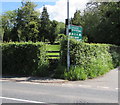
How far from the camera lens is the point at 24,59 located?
488 inches

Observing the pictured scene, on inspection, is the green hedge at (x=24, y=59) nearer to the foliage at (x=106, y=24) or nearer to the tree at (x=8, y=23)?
the foliage at (x=106, y=24)

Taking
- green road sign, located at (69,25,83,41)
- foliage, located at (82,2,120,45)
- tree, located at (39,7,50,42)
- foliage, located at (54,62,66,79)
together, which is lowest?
foliage, located at (54,62,66,79)

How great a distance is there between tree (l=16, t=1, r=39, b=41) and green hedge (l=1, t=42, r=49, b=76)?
45.2m

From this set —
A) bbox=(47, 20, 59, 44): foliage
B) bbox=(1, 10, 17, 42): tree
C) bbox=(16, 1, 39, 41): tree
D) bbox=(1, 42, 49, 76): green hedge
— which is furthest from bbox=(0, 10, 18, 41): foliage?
bbox=(1, 42, 49, 76): green hedge

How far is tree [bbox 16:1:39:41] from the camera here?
57412 mm

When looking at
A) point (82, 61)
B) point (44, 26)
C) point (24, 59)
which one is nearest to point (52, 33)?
point (44, 26)

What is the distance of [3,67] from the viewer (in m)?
13.1

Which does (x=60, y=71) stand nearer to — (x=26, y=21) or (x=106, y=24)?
(x=106, y=24)

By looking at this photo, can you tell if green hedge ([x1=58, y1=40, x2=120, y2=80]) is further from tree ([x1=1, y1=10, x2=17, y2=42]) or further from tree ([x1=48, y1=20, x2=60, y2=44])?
tree ([x1=48, y1=20, x2=60, y2=44])

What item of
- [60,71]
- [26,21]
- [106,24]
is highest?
[26,21]

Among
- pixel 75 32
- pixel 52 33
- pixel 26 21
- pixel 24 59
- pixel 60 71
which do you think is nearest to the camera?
pixel 60 71

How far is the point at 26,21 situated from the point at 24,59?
155 feet

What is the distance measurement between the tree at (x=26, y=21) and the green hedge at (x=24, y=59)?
45201 mm

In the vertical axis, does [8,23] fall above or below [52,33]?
above
